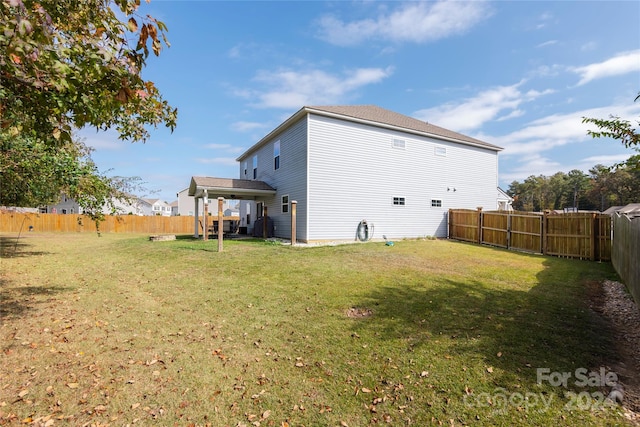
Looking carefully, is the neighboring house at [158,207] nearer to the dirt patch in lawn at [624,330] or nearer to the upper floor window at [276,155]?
the upper floor window at [276,155]

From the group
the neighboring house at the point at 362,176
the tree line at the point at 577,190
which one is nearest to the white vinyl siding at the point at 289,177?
the neighboring house at the point at 362,176

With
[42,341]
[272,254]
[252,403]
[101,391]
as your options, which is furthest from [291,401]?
[272,254]

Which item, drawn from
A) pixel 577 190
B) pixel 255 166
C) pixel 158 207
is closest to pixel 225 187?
pixel 255 166

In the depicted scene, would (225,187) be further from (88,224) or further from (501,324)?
(88,224)

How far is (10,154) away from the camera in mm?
6684

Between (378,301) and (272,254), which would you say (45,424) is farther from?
(272,254)

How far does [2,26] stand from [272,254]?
8.82 m

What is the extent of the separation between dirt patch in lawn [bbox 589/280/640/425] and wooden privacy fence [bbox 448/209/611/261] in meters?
3.93

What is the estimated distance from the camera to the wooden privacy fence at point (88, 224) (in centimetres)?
2544

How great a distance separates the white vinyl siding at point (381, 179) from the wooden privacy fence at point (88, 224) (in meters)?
14.9

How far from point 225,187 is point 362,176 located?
7100 millimetres

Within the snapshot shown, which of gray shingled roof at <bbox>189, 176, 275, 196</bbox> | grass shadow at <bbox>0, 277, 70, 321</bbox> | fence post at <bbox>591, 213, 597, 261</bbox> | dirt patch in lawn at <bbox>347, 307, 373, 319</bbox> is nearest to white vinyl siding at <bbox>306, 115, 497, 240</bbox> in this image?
gray shingled roof at <bbox>189, 176, 275, 196</bbox>

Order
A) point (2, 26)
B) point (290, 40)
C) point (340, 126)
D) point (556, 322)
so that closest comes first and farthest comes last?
point (2, 26)
point (556, 322)
point (290, 40)
point (340, 126)

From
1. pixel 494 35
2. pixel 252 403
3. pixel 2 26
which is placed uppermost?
pixel 494 35
